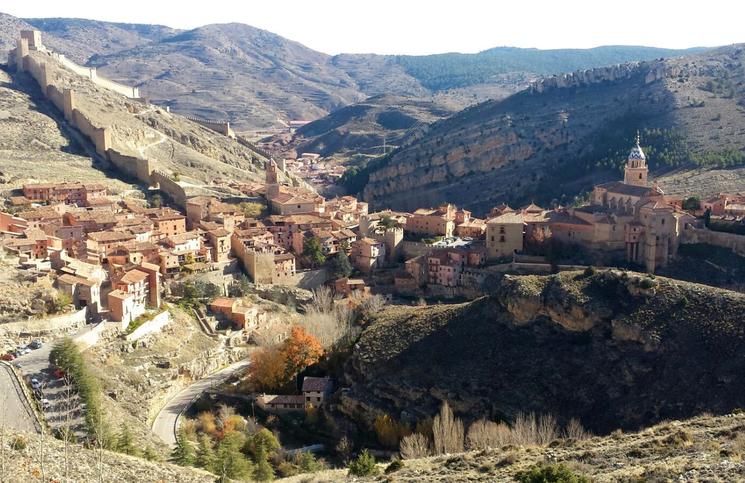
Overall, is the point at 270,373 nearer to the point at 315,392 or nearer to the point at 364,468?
the point at 315,392

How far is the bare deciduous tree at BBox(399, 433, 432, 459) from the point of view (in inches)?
918

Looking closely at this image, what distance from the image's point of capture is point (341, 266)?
1629 inches

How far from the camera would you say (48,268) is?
32.8 metres

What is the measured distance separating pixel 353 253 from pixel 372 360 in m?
14.1

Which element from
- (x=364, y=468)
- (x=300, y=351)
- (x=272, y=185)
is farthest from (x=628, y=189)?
(x=364, y=468)

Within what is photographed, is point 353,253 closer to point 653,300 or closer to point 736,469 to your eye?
point 653,300

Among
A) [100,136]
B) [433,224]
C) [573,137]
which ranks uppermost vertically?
[100,136]

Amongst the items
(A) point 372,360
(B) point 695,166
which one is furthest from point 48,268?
(B) point 695,166

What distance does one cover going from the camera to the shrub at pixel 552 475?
1483cm

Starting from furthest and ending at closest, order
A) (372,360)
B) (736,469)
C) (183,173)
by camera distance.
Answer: (183,173) → (372,360) → (736,469)

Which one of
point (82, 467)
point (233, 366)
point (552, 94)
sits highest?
point (552, 94)

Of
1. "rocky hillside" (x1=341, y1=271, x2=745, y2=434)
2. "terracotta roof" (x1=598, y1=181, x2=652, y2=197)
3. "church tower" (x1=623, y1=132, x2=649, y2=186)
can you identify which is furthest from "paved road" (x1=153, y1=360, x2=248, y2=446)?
"church tower" (x1=623, y1=132, x2=649, y2=186)

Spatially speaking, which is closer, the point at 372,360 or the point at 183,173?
the point at 372,360

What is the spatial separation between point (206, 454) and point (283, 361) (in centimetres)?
815
